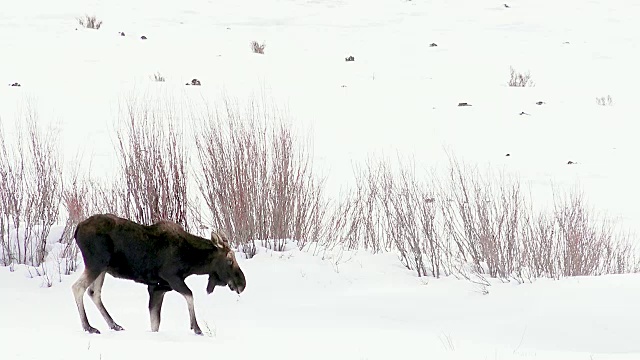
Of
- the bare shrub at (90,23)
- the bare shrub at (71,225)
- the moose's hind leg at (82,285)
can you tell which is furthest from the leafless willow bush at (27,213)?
the bare shrub at (90,23)

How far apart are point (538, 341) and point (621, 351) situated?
63 centimetres

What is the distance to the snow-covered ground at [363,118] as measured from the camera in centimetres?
718

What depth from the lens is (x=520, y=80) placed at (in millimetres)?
18984

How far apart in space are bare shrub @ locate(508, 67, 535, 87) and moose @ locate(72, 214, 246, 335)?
13.9m

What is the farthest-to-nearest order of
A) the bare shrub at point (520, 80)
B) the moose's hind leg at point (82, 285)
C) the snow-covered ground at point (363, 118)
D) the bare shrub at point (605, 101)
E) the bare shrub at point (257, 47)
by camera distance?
the bare shrub at point (257, 47), the bare shrub at point (520, 80), the bare shrub at point (605, 101), the snow-covered ground at point (363, 118), the moose's hind leg at point (82, 285)

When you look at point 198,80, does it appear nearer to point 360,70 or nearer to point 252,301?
point 360,70

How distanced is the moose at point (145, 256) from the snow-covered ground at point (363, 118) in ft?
0.93

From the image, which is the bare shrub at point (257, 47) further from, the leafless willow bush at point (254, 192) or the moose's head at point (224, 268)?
the moose's head at point (224, 268)

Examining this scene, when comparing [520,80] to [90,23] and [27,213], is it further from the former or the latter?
[27,213]

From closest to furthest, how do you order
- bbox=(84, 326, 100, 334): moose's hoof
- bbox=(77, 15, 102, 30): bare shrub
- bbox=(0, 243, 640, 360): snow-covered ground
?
bbox=(84, 326, 100, 334): moose's hoof → bbox=(0, 243, 640, 360): snow-covered ground → bbox=(77, 15, 102, 30): bare shrub

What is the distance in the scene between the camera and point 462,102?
17.4 meters

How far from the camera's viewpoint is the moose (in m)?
5.57

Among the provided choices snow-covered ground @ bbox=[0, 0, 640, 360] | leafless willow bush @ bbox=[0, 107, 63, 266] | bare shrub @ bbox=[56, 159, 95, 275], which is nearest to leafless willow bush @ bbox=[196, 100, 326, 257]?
snow-covered ground @ bbox=[0, 0, 640, 360]

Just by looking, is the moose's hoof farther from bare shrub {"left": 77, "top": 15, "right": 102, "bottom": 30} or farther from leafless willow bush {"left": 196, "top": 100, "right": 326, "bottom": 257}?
bare shrub {"left": 77, "top": 15, "right": 102, "bottom": 30}
